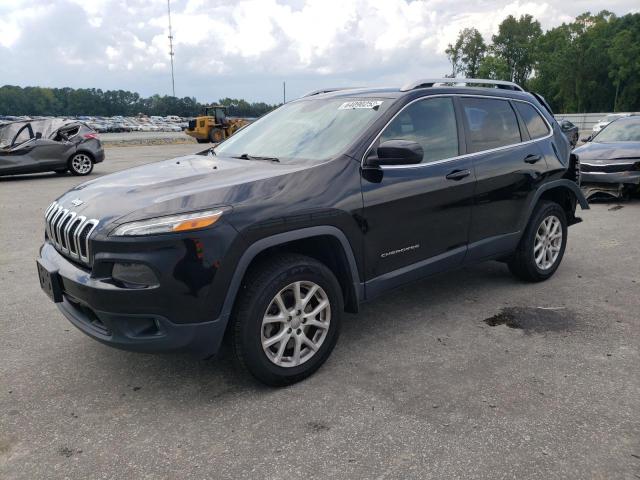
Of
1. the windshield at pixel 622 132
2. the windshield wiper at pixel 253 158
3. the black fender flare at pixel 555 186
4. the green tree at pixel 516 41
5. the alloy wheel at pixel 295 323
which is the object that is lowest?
the alloy wheel at pixel 295 323

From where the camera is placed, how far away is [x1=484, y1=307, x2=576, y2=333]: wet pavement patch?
159 inches

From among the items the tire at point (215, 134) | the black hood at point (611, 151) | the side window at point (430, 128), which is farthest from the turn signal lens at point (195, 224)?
the tire at point (215, 134)

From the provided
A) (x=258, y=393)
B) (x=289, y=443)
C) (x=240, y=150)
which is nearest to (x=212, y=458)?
(x=289, y=443)

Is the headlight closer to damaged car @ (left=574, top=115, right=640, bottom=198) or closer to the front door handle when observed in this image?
the front door handle

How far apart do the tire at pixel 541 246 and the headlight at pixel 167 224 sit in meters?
3.16

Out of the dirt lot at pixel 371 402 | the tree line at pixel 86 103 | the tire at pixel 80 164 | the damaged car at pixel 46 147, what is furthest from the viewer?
the tree line at pixel 86 103

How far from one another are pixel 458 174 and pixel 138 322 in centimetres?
250

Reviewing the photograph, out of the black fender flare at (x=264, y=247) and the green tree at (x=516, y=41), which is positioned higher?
the green tree at (x=516, y=41)

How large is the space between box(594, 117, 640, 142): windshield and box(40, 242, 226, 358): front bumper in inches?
372

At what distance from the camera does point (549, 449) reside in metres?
2.55

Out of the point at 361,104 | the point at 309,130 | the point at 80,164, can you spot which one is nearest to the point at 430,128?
the point at 361,104

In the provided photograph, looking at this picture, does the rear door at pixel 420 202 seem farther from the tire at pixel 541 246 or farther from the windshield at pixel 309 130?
the tire at pixel 541 246

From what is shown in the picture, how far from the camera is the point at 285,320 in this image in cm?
309

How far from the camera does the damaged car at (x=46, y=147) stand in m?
13.0
